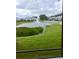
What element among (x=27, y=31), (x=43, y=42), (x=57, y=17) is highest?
(x=57, y=17)

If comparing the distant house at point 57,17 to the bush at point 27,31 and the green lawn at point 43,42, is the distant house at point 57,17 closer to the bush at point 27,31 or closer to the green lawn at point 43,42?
the green lawn at point 43,42

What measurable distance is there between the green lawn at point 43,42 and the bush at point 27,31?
0.05 meters

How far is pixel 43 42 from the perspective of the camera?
5.58 feet

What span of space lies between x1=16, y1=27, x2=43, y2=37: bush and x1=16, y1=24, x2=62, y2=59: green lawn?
0.05m

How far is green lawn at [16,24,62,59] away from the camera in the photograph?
5.41ft

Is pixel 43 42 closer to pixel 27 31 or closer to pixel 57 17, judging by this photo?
pixel 27 31

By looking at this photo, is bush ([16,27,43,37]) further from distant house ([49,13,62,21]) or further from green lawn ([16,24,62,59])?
distant house ([49,13,62,21])

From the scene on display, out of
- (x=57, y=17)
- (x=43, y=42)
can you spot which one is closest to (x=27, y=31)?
(x=43, y=42)

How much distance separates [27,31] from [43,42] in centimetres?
25

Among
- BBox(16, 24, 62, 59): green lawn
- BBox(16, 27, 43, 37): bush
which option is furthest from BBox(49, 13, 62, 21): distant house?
BBox(16, 27, 43, 37): bush

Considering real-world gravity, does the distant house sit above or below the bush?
above
